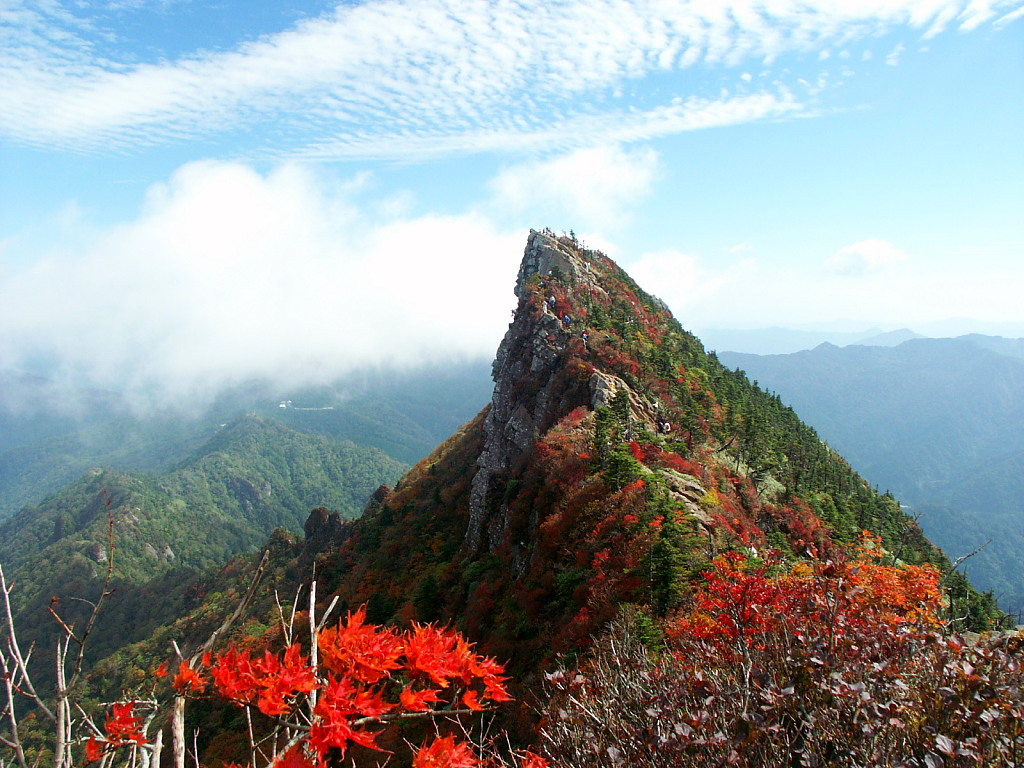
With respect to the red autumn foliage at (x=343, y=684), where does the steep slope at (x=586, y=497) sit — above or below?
below

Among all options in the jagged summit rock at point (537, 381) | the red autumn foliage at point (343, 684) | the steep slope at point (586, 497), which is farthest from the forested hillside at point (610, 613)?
the jagged summit rock at point (537, 381)

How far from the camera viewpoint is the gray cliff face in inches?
1485

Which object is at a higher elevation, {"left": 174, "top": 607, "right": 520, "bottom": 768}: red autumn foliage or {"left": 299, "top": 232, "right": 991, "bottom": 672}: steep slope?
{"left": 174, "top": 607, "right": 520, "bottom": 768}: red autumn foliage

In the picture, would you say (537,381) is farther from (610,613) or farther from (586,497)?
(610,613)

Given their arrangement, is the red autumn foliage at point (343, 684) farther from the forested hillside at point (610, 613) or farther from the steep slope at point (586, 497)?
the steep slope at point (586, 497)

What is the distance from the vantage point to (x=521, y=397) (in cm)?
5012

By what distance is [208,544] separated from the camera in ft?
652

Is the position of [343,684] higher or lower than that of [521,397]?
higher

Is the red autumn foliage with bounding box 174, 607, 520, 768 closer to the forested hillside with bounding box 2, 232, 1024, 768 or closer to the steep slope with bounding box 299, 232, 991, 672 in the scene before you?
the forested hillside with bounding box 2, 232, 1024, 768

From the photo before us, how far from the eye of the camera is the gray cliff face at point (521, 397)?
37719 mm

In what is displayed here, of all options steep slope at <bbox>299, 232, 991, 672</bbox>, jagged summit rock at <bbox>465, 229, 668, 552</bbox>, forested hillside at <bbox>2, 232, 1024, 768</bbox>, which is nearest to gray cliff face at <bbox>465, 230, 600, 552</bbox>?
jagged summit rock at <bbox>465, 229, 668, 552</bbox>

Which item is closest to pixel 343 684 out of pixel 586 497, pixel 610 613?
pixel 610 613

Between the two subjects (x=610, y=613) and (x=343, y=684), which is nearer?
(x=343, y=684)

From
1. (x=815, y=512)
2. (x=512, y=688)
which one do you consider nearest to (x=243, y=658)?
(x=512, y=688)
